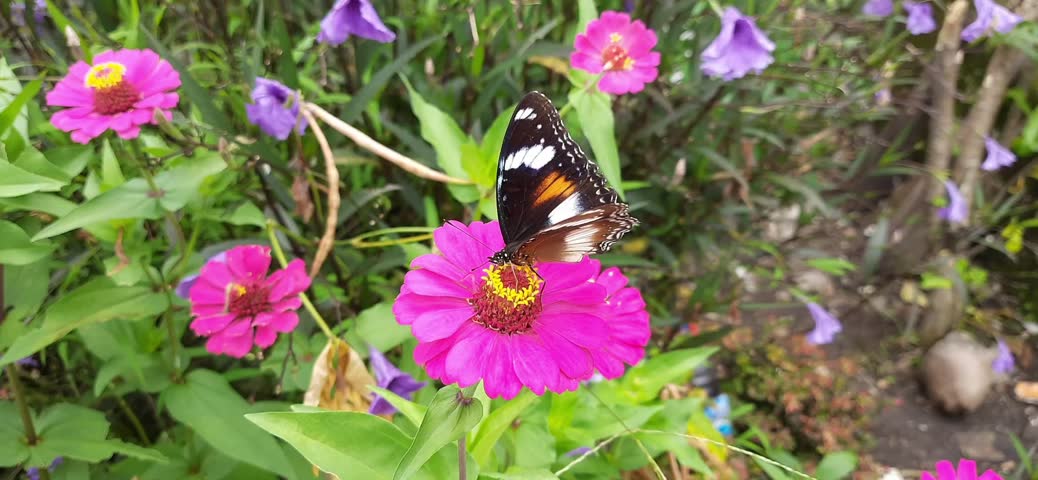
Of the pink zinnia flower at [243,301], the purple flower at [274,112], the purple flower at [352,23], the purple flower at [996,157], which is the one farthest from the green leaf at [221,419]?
the purple flower at [996,157]

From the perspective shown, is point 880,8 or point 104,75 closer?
point 104,75

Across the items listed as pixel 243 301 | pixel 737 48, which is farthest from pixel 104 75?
pixel 737 48

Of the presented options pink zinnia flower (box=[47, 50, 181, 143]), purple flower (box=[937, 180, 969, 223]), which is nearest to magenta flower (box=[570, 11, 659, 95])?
pink zinnia flower (box=[47, 50, 181, 143])

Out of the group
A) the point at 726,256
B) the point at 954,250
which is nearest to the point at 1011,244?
the point at 954,250

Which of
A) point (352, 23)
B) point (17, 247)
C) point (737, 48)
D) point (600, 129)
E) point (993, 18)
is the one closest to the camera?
point (17, 247)

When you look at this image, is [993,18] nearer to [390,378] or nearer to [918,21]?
[918,21]

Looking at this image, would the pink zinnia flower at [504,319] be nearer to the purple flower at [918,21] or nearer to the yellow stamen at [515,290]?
the yellow stamen at [515,290]

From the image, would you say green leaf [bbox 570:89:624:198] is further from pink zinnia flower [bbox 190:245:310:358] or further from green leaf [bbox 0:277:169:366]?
green leaf [bbox 0:277:169:366]
